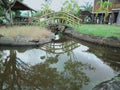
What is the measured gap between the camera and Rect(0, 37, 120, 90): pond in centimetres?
662

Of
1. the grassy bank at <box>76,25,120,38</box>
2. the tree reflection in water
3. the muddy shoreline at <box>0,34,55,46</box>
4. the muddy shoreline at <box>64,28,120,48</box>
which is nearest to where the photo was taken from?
the tree reflection in water

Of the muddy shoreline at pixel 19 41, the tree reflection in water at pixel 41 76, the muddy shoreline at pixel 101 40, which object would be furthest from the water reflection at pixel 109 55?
the muddy shoreline at pixel 19 41

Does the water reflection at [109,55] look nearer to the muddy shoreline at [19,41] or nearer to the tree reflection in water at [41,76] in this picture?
the tree reflection in water at [41,76]

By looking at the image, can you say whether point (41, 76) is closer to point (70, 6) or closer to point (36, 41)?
point (36, 41)

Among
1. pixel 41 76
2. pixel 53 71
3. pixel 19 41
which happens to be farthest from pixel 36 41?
pixel 41 76

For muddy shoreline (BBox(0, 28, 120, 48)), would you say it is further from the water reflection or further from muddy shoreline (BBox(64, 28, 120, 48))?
the water reflection

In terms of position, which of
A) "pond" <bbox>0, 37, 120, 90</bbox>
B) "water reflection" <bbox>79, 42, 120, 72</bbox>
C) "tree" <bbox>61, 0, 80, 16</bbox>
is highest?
"tree" <bbox>61, 0, 80, 16</bbox>

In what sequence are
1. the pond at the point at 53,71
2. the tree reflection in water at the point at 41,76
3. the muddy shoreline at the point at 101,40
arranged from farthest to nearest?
the muddy shoreline at the point at 101,40 < the pond at the point at 53,71 < the tree reflection in water at the point at 41,76

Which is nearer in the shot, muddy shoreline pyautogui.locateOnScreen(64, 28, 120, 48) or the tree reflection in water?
the tree reflection in water

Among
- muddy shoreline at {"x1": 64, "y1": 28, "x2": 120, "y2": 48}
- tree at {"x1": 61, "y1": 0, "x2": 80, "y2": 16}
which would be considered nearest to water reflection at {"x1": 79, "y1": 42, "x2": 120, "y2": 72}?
muddy shoreline at {"x1": 64, "y1": 28, "x2": 120, "y2": 48}

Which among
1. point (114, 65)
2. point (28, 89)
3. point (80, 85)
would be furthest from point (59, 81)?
point (114, 65)

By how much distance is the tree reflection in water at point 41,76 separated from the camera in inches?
255

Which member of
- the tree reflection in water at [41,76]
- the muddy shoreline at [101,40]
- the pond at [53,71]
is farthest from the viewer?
the muddy shoreline at [101,40]

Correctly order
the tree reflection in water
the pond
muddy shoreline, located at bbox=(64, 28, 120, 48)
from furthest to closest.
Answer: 1. muddy shoreline, located at bbox=(64, 28, 120, 48)
2. the pond
3. the tree reflection in water
